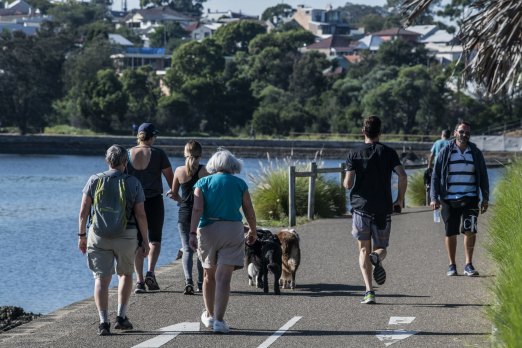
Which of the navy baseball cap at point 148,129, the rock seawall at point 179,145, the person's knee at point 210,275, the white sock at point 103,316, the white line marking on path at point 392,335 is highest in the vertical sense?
the navy baseball cap at point 148,129

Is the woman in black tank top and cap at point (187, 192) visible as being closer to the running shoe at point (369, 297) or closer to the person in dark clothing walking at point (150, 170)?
the person in dark clothing walking at point (150, 170)

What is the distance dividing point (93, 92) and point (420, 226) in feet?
268

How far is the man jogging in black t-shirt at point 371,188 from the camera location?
12.8 m

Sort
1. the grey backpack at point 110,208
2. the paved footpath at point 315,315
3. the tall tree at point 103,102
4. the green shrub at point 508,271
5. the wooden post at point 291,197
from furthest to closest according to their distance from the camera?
the tall tree at point 103,102
the wooden post at point 291,197
the grey backpack at point 110,208
the paved footpath at point 315,315
the green shrub at point 508,271

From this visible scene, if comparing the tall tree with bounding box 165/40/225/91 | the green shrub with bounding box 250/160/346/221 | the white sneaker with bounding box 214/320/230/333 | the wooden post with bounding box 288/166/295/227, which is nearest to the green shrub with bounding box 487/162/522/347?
the white sneaker with bounding box 214/320/230/333

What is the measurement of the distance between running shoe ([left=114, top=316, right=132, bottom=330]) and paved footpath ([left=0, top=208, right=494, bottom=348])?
0.21 ft

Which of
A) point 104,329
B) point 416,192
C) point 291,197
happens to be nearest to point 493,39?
point 104,329

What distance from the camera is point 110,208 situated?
11.1 m

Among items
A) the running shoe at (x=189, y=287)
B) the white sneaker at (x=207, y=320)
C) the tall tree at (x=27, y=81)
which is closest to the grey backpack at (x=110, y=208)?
the white sneaker at (x=207, y=320)

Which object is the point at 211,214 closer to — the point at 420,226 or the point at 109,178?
the point at 109,178

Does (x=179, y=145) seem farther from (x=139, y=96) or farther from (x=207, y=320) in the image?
(x=207, y=320)

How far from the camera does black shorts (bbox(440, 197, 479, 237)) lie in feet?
48.6

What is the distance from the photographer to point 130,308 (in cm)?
1284

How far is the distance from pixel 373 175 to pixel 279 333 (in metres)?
2.26
